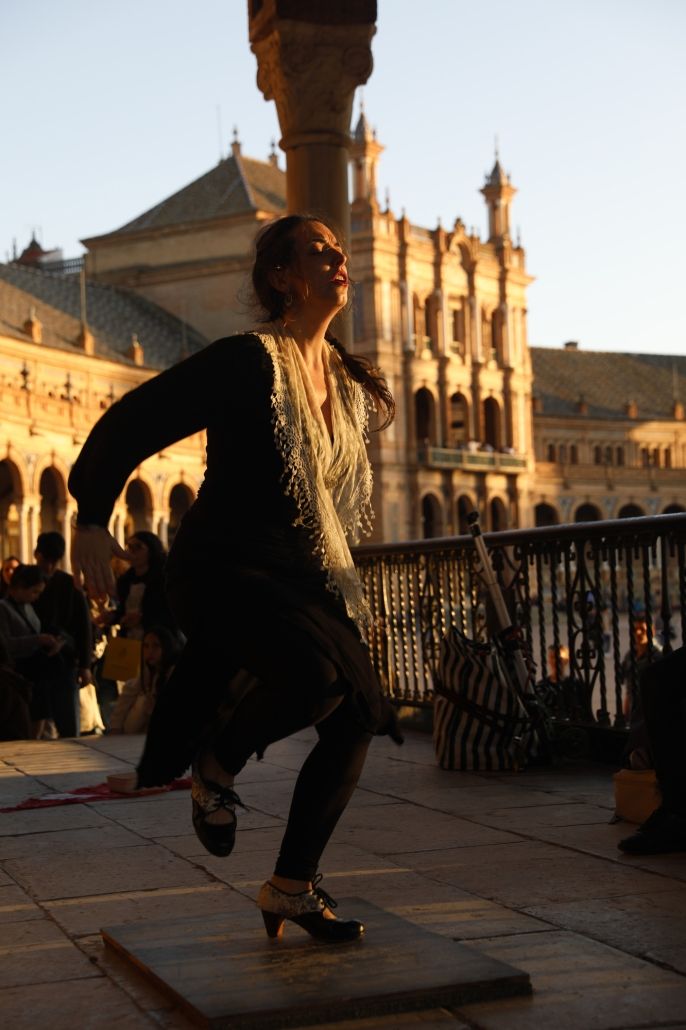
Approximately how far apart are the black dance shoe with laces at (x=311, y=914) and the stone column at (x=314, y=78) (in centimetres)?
664

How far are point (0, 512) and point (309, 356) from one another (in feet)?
159

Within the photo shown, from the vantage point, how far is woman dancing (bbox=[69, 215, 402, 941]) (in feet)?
11.5

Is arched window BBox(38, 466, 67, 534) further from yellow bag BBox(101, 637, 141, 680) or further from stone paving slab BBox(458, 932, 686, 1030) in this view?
stone paving slab BBox(458, 932, 686, 1030)

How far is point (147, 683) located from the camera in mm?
9688

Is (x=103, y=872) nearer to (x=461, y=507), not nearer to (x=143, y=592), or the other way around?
(x=143, y=592)

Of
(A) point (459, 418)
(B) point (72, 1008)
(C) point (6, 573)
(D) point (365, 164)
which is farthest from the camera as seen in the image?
(A) point (459, 418)

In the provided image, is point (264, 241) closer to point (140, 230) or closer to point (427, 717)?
point (427, 717)

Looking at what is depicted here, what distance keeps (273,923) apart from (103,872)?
140 centimetres

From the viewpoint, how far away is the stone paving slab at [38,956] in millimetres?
3551

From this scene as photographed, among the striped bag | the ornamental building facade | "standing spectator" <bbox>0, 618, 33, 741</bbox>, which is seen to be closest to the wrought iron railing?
the striped bag

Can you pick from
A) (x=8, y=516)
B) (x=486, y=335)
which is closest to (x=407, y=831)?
(x=8, y=516)

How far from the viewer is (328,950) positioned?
3.51 meters

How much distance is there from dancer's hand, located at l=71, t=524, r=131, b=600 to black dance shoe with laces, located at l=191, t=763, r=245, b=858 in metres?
0.48

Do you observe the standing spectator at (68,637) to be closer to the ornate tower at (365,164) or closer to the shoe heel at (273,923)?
the shoe heel at (273,923)
